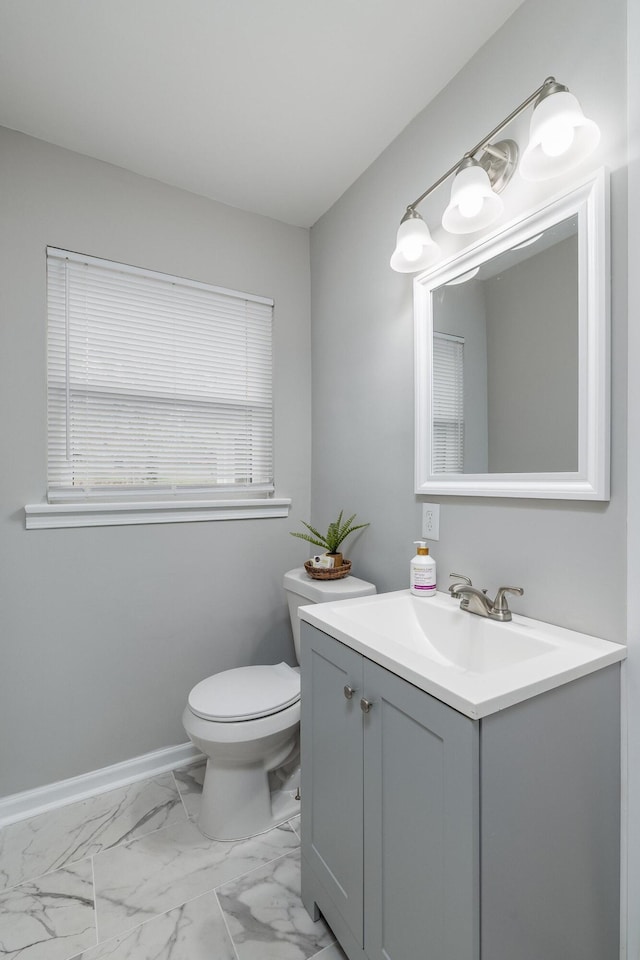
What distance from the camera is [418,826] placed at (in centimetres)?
82

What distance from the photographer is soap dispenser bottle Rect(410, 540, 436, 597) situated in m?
1.34

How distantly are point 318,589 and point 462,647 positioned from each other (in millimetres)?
617

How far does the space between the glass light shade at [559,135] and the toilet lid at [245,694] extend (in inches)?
67.0

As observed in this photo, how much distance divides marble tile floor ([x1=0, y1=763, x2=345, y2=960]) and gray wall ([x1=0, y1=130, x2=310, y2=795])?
22cm

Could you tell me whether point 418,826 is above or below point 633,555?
below

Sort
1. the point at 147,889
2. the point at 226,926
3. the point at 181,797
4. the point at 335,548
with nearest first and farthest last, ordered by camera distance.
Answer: the point at 226,926 < the point at 147,889 < the point at 181,797 < the point at 335,548

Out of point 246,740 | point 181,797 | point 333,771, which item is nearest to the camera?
point 333,771

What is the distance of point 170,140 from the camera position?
1.64 metres

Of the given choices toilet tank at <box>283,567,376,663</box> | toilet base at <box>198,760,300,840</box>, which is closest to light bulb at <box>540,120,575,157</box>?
toilet tank at <box>283,567,376,663</box>

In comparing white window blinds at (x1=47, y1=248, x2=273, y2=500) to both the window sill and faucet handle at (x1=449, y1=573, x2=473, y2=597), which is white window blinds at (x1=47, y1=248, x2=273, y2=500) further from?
faucet handle at (x1=449, y1=573, x2=473, y2=597)

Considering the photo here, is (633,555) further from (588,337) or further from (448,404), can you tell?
(448,404)

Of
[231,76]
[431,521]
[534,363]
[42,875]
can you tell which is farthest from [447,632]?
[231,76]

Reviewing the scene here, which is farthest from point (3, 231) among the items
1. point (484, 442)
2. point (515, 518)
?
point (515, 518)

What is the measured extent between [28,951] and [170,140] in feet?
8.31
